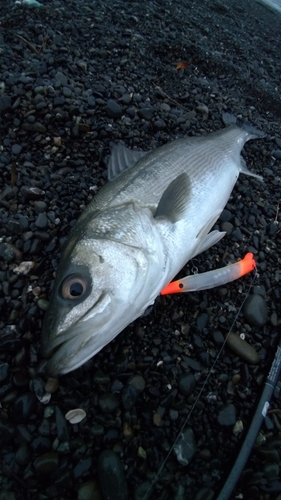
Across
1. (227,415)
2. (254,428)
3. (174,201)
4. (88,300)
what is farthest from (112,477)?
(174,201)

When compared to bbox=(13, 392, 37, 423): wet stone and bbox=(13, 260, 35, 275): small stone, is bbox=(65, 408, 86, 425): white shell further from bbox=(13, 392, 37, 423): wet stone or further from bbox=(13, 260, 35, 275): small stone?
bbox=(13, 260, 35, 275): small stone

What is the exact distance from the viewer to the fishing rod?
6.58 feet

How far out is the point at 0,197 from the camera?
9.62 ft

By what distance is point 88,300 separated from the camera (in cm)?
186

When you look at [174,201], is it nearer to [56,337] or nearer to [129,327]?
[129,327]

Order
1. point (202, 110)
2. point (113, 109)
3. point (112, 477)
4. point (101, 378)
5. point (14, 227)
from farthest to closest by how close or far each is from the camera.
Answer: point (202, 110) < point (113, 109) < point (14, 227) < point (101, 378) < point (112, 477)

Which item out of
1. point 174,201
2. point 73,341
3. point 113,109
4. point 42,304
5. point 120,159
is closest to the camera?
point 73,341

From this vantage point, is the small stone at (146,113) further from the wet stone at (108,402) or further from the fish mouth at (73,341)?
the wet stone at (108,402)

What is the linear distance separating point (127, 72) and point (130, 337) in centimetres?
355

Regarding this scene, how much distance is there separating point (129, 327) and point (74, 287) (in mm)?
708

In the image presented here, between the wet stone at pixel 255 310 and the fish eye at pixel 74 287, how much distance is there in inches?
57.1

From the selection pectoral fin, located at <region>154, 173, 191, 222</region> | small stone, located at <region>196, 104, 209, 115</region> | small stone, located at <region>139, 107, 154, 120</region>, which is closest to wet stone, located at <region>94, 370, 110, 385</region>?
pectoral fin, located at <region>154, 173, 191, 222</region>

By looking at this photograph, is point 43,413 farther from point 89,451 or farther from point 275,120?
point 275,120

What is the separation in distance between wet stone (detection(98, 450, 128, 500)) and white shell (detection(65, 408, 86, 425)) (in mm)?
243
